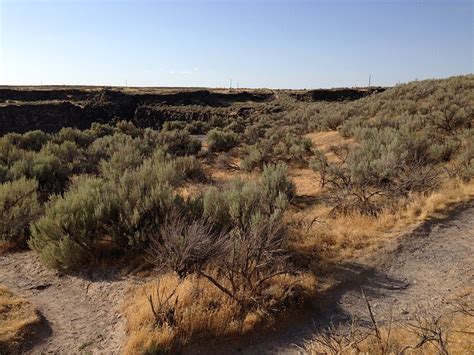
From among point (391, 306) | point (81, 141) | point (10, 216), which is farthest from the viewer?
point (81, 141)

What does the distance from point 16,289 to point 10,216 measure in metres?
2.29

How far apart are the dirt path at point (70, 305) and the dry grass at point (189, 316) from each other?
0.30 metres

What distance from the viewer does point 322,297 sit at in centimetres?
574

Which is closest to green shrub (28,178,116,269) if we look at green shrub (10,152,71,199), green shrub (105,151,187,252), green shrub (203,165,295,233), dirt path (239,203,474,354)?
green shrub (105,151,187,252)

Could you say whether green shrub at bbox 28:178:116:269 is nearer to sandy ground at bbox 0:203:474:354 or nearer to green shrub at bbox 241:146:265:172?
sandy ground at bbox 0:203:474:354

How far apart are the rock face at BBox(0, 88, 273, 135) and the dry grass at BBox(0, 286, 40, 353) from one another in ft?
110

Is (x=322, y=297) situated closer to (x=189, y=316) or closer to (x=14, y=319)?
(x=189, y=316)

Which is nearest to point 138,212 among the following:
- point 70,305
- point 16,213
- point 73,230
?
point 73,230

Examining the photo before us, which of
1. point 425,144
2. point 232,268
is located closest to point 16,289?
point 232,268

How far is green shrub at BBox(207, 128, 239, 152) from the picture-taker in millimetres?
22781

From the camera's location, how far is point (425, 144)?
1313cm

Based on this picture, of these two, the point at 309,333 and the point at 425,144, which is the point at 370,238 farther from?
the point at 425,144

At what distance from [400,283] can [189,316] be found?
3.13m

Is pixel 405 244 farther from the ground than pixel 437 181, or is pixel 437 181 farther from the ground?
pixel 437 181
